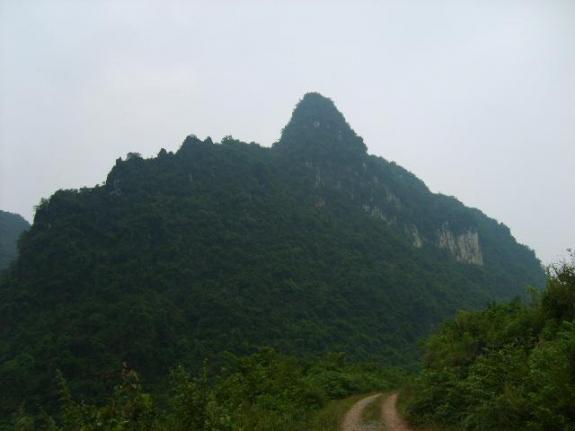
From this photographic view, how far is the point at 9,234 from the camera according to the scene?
87.4 m

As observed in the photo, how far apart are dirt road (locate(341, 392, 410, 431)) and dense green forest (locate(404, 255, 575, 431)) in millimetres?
438

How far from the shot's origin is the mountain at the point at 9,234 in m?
74.0

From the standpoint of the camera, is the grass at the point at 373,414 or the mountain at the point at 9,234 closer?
the grass at the point at 373,414

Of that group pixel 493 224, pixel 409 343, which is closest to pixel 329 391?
pixel 409 343

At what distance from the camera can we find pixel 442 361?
14.8 metres

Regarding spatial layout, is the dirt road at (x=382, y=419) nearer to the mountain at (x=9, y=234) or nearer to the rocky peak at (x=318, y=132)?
the mountain at (x=9, y=234)

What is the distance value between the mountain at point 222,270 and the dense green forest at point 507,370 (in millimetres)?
20554

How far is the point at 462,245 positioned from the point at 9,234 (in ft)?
261

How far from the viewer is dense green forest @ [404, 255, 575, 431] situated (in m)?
7.65

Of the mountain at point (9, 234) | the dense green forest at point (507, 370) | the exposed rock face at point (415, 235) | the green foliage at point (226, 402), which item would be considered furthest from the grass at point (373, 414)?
the exposed rock face at point (415, 235)

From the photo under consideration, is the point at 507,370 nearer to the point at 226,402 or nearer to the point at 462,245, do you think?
the point at 226,402

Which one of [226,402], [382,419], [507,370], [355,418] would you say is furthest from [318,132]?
[507,370]

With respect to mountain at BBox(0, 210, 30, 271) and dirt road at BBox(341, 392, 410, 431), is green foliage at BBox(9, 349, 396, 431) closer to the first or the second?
dirt road at BBox(341, 392, 410, 431)

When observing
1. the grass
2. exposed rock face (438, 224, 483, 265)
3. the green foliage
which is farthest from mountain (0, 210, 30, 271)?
exposed rock face (438, 224, 483, 265)
